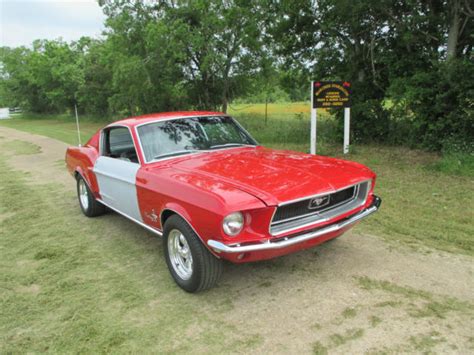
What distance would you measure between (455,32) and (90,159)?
8370 millimetres

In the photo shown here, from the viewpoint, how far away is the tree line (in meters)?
8.73

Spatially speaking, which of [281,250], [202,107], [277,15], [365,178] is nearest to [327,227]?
[281,250]

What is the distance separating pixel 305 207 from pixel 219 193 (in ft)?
2.67

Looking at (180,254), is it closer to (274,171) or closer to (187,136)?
(274,171)

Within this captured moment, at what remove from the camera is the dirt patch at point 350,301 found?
9.04ft

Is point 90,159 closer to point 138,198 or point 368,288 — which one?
point 138,198

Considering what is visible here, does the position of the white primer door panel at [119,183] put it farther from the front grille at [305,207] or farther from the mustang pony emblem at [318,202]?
the mustang pony emblem at [318,202]

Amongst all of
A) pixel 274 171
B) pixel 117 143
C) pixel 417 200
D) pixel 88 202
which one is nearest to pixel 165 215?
pixel 274 171

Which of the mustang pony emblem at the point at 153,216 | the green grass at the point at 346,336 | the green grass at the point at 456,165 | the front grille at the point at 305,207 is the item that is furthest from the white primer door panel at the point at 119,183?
Answer: the green grass at the point at 456,165

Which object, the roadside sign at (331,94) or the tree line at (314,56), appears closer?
the tree line at (314,56)

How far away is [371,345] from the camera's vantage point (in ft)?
8.82

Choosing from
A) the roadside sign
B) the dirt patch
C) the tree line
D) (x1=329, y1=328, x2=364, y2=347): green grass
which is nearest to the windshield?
the dirt patch

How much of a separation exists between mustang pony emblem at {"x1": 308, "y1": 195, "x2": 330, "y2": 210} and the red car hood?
143 mm

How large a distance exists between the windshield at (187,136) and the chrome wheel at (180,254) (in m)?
1.01
